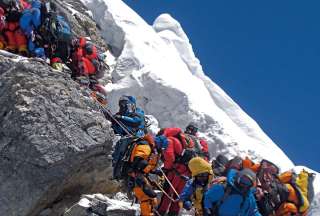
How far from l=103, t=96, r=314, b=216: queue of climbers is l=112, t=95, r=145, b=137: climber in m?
1.49

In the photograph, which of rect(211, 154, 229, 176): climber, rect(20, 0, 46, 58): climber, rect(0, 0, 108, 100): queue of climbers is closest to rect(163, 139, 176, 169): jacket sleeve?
rect(211, 154, 229, 176): climber

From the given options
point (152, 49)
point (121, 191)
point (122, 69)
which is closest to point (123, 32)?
point (152, 49)

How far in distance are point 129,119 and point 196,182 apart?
3.51 meters

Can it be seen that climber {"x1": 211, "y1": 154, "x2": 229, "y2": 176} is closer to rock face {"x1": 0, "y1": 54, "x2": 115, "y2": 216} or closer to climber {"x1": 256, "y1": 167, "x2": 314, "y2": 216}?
climber {"x1": 256, "y1": 167, "x2": 314, "y2": 216}

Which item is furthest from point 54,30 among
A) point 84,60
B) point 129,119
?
point 129,119

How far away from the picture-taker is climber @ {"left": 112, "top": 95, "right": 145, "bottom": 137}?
13469 mm

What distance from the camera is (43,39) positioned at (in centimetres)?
1619

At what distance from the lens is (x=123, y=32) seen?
26.0 meters

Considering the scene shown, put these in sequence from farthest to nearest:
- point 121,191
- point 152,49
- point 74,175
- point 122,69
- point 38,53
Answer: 1. point 152,49
2. point 122,69
3. point 38,53
4. point 121,191
5. point 74,175

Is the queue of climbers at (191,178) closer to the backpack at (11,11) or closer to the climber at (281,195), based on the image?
the climber at (281,195)

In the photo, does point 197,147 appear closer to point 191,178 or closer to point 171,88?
point 191,178

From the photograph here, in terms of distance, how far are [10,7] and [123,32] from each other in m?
10.4

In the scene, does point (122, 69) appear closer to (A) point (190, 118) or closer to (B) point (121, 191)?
(A) point (190, 118)

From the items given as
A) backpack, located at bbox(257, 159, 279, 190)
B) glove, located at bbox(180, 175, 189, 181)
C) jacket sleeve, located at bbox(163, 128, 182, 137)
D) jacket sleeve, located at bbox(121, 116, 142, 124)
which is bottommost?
glove, located at bbox(180, 175, 189, 181)
